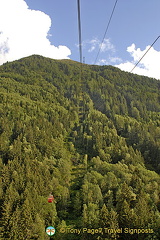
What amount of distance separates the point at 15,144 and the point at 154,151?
95.9 m

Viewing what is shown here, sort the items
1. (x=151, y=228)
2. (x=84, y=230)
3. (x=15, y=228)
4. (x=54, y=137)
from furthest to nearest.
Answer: (x=54, y=137)
(x=15, y=228)
(x=84, y=230)
(x=151, y=228)

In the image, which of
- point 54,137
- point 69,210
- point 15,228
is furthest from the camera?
point 54,137

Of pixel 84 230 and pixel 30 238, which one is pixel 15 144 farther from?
pixel 84 230

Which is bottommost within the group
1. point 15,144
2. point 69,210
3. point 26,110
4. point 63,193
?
point 69,210

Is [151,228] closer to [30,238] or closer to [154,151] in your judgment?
[30,238]

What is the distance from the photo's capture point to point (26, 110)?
177500mm

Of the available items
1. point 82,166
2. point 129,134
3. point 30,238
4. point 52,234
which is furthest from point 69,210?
point 129,134

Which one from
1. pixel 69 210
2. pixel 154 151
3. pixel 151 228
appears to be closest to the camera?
pixel 151 228

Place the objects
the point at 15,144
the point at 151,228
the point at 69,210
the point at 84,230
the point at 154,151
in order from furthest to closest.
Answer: the point at 154,151 → the point at 15,144 → the point at 69,210 → the point at 84,230 → the point at 151,228

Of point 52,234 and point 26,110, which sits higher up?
point 26,110

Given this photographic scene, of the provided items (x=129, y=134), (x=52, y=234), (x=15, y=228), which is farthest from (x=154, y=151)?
(x=15, y=228)

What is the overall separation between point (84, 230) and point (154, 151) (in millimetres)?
95368

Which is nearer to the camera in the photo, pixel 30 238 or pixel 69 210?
pixel 30 238

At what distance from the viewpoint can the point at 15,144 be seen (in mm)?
118875
